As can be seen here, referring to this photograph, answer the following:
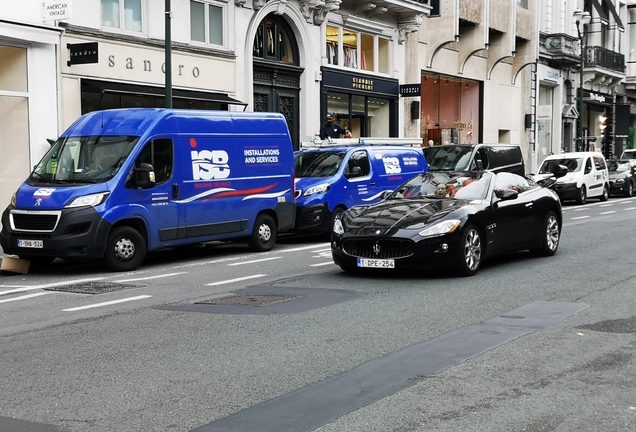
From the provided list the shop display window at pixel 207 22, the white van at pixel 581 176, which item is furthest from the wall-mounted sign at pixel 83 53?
the white van at pixel 581 176

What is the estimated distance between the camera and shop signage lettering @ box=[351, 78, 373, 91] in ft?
98.9

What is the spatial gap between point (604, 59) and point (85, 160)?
42607 millimetres

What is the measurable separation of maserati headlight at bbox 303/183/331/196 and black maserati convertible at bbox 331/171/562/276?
176 inches

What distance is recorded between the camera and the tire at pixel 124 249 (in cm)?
1314

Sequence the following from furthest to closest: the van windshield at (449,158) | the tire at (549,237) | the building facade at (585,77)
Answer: the building facade at (585,77) < the van windshield at (449,158) < the tire at (549,237)

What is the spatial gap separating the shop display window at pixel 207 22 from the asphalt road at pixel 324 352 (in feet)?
40.2

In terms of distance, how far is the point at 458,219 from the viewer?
37.6ft

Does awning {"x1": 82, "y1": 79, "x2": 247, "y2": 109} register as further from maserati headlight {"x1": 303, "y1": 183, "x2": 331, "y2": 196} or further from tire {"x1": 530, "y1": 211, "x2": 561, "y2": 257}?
tire {"x1": 530, "y1": 211, "x2": 561, "y2": 257}

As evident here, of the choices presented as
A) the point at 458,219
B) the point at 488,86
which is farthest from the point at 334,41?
the point at 458,219

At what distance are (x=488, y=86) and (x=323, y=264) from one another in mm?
27892

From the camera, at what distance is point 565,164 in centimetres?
3195

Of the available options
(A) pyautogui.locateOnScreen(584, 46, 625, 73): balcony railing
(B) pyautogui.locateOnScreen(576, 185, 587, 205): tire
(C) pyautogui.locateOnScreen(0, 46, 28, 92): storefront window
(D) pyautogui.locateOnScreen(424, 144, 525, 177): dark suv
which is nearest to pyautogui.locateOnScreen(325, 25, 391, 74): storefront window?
(D) pyautogui.locateOnScreen(424, 144, 525, 177): dark suv

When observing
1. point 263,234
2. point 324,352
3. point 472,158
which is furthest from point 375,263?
point 472,158

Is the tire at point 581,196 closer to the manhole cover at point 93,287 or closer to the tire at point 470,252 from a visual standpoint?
the tire at point 470,252
